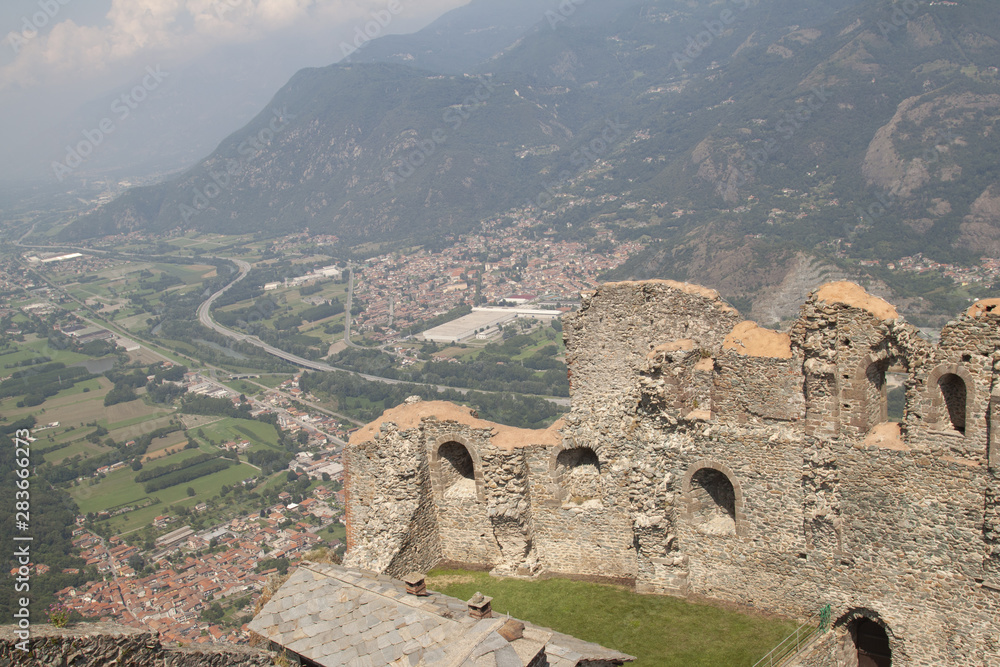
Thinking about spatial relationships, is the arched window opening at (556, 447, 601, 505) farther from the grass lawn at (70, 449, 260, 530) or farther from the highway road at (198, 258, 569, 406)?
the highway road at (198, 258, 569, 406)

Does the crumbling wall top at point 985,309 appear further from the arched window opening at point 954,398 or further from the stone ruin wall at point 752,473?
the arched window opening at point 954,398

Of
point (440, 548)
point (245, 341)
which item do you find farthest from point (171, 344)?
point (440, 548)

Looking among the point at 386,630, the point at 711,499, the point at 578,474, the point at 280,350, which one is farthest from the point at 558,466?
the point at 280,350

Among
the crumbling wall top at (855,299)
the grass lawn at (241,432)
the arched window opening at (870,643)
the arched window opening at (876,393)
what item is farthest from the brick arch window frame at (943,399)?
the grass lawn at (241,432)

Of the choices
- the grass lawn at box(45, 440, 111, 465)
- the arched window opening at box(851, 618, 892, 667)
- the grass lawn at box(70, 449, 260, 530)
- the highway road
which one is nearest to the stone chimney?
the arched window opening at box(851, 618, 892, 667)

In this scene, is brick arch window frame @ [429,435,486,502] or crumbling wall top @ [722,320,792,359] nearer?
crumbling wall top @ [722,320,792,359]

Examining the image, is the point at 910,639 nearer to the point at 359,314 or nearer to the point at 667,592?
the point at 667,592
